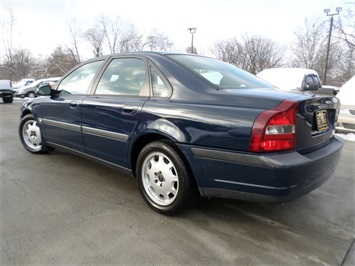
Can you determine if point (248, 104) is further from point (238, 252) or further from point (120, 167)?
point (120, 167)

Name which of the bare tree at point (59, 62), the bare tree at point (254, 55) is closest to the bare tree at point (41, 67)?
the bare tree at point (59, 62)

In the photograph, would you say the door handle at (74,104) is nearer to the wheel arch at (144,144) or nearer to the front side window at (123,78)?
the front side window at (123,78)

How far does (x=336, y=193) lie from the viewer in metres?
3.28

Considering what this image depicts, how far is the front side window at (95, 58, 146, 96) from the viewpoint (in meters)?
2.93

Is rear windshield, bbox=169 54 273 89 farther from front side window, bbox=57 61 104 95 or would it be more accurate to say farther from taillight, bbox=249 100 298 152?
front side window, bbox=57 61 104 95

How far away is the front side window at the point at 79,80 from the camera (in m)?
3.51

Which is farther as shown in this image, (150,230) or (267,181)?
(150,230)

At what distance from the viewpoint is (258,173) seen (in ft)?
6.79

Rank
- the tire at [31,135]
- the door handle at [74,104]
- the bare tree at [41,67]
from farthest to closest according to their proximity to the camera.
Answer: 1. the bare tree at [41,67]
2. the tire at [31,135]
3. the door handle at [74,104]

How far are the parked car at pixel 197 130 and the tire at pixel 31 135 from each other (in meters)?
1.14

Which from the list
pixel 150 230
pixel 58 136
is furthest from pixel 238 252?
pixel 58 136

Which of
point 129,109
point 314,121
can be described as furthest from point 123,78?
point 314,121

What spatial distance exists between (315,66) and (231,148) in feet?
97.7

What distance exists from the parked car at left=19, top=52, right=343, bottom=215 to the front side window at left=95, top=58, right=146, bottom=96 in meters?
0.01
